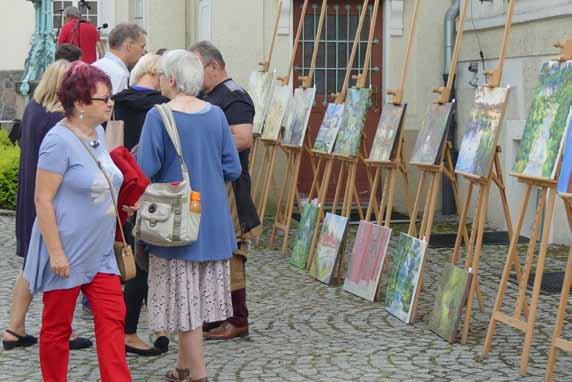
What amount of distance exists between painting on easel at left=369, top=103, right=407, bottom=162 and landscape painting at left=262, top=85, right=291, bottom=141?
231 centimetres

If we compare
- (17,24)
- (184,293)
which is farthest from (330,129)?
(17,24)

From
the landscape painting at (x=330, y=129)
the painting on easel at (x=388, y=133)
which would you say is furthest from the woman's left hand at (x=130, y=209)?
the landscape painting at (x=330, y=129)

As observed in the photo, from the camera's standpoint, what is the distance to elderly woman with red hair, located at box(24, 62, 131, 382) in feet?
18.6

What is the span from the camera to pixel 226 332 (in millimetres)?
7719

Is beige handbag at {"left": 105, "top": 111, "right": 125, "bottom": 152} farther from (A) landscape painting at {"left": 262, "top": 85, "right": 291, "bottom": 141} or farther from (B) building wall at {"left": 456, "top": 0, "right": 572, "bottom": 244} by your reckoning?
(B) building wall at {"left": 456, "top": 0, "right": 572, "bottom": 244}

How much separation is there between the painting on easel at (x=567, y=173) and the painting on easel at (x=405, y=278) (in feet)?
5.86

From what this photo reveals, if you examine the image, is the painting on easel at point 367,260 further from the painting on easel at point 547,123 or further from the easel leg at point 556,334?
the easel leg at point 556,334

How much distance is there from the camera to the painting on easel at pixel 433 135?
8281 millimetres

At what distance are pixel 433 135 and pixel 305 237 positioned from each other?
8.39ft

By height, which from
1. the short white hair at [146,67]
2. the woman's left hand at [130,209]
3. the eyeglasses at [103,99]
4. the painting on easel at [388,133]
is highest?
the eyeglasses at [103,99]

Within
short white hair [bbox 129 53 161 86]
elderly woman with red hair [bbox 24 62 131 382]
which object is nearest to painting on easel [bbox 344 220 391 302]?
short white hair [bbox 129 53 161 86]

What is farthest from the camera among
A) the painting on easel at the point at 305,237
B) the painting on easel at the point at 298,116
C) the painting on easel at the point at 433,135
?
the painting on easel at the point at 298,116

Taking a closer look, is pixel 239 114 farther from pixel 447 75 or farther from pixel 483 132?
pixel 447 75

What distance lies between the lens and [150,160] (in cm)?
630
